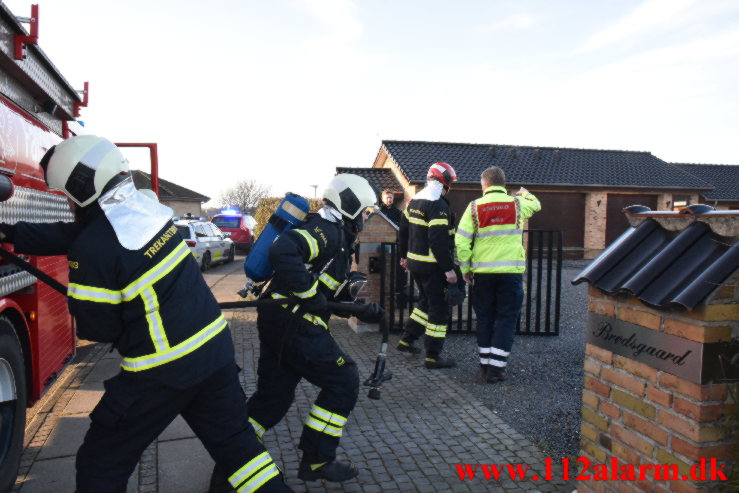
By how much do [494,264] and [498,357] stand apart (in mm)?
893

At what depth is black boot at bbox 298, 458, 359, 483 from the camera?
3137 mm

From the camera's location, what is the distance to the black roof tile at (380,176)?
77.7 feet

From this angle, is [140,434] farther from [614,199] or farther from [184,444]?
[614,199]

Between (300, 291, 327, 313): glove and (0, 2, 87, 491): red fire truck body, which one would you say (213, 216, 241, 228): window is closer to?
(0, 2, 87, 491): red fire truck body

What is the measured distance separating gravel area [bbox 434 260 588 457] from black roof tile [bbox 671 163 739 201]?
25945mm

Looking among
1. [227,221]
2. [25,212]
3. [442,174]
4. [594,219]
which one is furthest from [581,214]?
[25,212]

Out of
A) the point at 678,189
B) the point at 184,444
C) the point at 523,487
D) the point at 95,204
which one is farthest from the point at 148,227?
the point at 678,189

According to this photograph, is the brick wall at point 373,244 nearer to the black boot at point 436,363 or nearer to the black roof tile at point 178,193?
the black boot at point 436,363

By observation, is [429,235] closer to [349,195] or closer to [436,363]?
[436,363]

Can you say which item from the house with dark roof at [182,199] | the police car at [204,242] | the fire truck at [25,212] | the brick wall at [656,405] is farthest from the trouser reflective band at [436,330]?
the house with dark roof at [182,199]

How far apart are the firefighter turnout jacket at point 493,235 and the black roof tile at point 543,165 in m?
16.6

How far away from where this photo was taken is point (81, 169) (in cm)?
216

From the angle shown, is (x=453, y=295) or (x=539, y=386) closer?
(x=539, y=386)

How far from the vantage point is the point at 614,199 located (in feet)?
76.7
